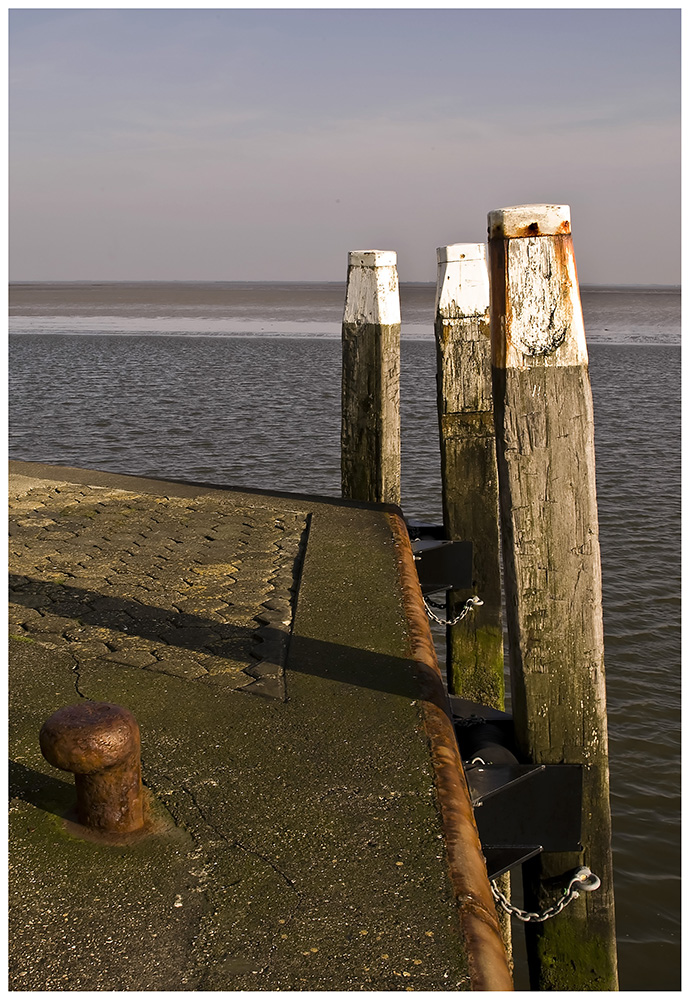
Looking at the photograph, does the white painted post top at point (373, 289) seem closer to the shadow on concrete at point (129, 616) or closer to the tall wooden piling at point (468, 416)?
the tall wooden piling at point (468, 416)

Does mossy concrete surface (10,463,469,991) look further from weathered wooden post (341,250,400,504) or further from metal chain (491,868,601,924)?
weathered wooden post (341,250,400,504)

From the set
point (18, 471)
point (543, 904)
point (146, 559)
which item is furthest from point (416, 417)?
point (543, 904)

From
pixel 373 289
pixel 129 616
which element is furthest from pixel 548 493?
pixel 373 289

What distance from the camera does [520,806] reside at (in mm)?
3131

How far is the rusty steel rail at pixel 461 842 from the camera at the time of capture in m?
2.03

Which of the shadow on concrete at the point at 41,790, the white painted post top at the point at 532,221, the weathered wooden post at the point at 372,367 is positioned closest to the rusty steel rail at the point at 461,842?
the shadow on concrete at the point at 41,790

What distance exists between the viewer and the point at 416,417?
15562 mm

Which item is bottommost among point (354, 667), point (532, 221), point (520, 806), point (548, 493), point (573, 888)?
point (573, 888)

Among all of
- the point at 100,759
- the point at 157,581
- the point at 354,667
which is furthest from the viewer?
the point at 157,581

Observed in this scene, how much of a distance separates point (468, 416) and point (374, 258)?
115 cm

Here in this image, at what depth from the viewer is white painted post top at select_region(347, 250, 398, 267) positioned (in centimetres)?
557

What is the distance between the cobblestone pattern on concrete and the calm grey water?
2600 mm

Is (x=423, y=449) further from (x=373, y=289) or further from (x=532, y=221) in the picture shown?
(x=532, y=221)

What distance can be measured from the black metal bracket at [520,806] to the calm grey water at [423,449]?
5.81ft
